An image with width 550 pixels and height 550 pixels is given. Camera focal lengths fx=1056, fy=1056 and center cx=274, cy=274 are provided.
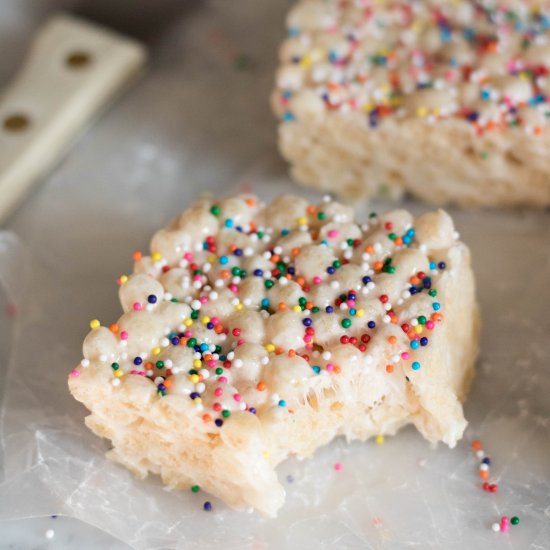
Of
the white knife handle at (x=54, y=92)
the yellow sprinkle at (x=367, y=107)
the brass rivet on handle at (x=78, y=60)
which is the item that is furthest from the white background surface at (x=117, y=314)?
the yellow sprinkle at (x=367, y=107)

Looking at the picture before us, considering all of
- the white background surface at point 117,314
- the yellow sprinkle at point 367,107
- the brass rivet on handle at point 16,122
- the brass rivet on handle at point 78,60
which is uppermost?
the brass rivet on handle at point 78,60

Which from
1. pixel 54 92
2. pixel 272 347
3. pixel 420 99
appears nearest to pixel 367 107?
pixel 420 99

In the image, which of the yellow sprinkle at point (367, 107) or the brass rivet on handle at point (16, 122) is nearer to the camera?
the yellow sprinkle at point (367, 107)

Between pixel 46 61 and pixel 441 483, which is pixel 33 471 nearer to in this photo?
pixel 441 483

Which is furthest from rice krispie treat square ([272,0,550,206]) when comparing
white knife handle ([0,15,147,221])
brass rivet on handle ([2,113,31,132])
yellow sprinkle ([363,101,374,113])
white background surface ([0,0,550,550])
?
brass rivet on handle ([2,113,31,132])

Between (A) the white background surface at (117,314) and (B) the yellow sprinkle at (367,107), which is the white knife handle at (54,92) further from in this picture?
(B) the yellow sprinkle at (367,107)

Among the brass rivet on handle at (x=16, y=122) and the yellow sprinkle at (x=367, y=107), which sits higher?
the yellow sprinkle at (x=367, y=107)
